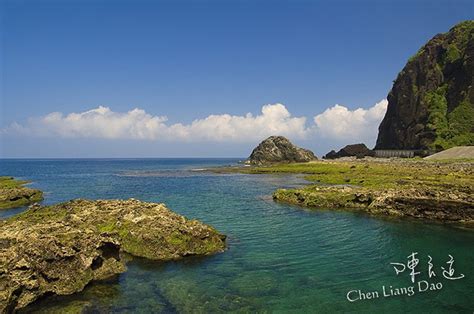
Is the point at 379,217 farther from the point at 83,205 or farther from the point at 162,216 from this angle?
the point at 83,205

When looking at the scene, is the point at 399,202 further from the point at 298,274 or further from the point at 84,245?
the point at 84,245

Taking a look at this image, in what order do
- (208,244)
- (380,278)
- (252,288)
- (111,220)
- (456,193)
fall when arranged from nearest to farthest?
(252,288) < (380,278) < (208,244) < (111,220) < (456,193)

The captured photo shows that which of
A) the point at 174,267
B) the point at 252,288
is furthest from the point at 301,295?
the point at 174,267

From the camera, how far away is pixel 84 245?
2267 centimetres

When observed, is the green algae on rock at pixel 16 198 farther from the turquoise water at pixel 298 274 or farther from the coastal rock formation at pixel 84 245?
the turquoise water at pixel 298 274

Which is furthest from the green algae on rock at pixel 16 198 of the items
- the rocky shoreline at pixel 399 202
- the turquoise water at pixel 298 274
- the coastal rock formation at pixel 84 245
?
the rocky shoreline at pixel 399 202

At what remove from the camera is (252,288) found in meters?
21.7

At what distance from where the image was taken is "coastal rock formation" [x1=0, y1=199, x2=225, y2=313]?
19.4m

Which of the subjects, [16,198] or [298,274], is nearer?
[298,274]

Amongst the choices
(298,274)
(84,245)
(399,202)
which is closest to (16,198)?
(84,245)

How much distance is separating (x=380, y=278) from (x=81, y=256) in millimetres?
19263

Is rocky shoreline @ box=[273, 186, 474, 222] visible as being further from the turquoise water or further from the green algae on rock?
the green algae on rock

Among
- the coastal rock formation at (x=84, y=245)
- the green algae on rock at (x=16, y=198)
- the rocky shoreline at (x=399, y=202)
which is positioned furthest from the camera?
the green algae on rock at (x=16, y=198)

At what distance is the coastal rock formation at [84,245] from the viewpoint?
19.4m
